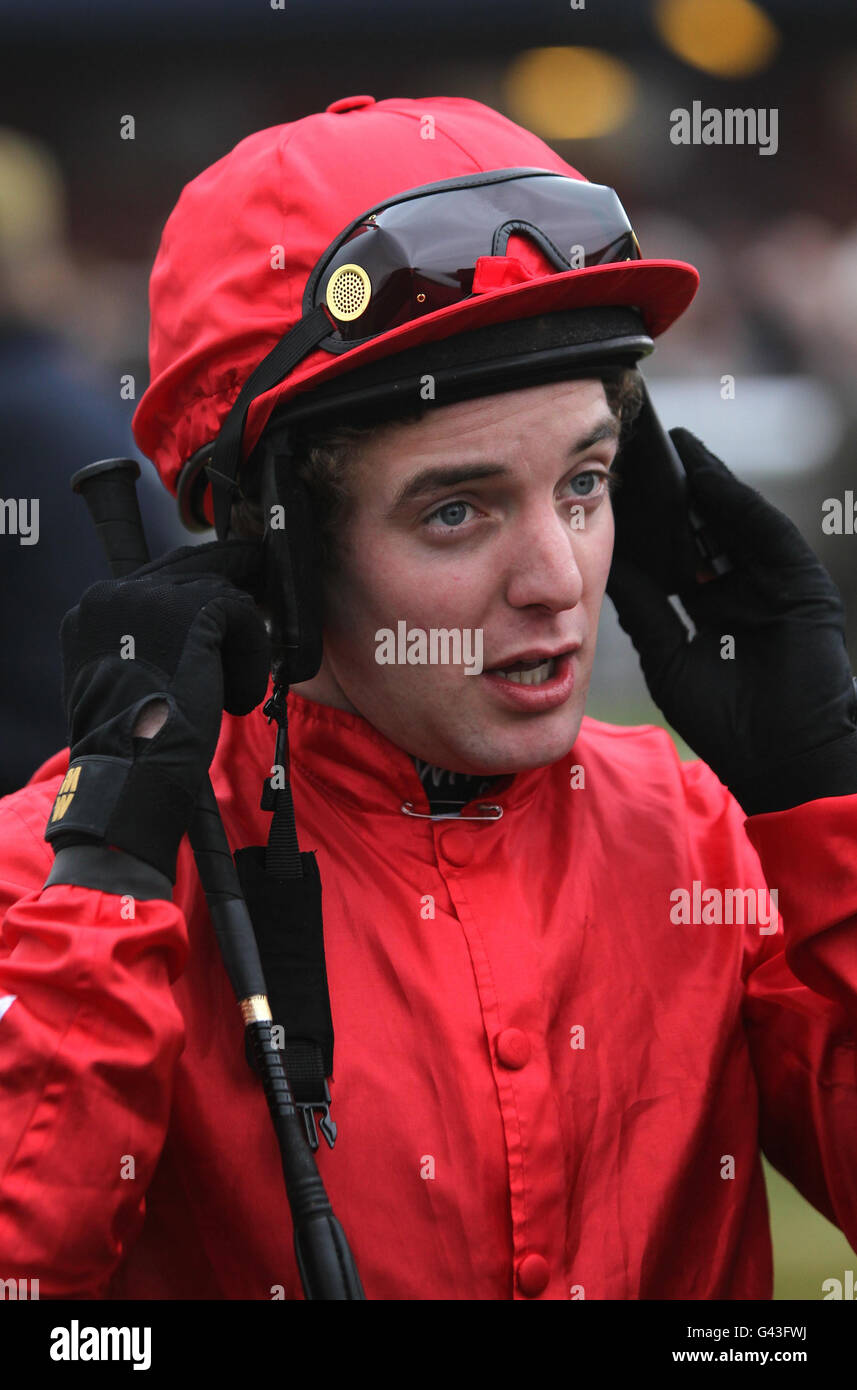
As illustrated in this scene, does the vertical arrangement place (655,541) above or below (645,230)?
below

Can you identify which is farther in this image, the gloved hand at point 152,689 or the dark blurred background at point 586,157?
the dark blurred background at point 586,157

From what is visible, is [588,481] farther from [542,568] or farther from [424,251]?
[424,251]

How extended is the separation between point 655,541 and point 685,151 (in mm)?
6678

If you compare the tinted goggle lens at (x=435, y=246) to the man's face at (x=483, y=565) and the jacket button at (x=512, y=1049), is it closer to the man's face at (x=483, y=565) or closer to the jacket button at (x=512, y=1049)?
the man's face at (x=483, y=565)

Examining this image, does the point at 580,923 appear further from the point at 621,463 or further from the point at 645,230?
the point at 645,230

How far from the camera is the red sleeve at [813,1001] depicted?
1654mm

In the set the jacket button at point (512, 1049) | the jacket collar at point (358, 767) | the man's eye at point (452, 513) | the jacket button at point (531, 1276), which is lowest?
the jacket button at point (531, 1276)

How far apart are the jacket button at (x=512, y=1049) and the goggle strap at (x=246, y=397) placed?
685 millimetres

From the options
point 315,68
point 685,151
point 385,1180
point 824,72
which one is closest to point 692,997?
point 385,1180

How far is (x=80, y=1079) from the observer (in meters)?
1.37

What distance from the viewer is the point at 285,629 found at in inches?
66.0

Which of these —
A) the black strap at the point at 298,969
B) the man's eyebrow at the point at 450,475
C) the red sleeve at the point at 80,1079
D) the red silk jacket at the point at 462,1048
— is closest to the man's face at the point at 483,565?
the man's eyebrow at the point at 450,475

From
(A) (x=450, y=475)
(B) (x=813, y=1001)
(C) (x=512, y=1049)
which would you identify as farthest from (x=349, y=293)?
(B) (x=813, y=1001)

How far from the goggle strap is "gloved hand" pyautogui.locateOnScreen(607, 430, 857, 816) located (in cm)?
62
